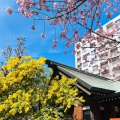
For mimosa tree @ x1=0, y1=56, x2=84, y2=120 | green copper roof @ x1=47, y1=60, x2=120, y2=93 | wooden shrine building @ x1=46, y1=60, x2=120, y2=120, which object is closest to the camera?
mimosa tree @ x1=0, y1=56, x2=84, y2=120

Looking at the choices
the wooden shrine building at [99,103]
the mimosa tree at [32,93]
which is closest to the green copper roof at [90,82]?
the wooden shrine building at [99,103]

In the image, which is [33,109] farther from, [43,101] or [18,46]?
[18,46]

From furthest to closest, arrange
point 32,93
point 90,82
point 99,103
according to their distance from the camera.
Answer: point 90,82
point 99,103
point 32,93

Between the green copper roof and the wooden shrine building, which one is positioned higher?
the green copper roof

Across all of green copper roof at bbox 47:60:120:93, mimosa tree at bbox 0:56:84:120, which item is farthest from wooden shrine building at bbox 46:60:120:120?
mimosa tree at bbox 0:56:84:120

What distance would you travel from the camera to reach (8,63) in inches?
475

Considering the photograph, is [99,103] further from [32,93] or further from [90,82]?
[32,93]

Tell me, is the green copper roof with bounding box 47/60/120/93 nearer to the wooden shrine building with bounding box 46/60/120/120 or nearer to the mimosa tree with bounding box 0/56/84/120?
the wooden shrine building with bounding box 46/60/120/120

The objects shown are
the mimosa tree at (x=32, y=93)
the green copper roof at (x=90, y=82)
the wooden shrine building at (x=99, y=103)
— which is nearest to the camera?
the mimosa tree at (x=32, y=93)

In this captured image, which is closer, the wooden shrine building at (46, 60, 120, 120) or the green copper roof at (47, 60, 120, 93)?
the wooden shrine building at (46, 60, 120, 120)

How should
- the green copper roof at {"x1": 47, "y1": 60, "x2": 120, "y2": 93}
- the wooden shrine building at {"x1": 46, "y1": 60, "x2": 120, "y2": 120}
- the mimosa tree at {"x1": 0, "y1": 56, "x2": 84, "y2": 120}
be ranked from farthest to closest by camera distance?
the green copper roof at {"x1": 47, "y1": 60, "x2": 120, "y2": 93} → the wooden shrine building at {"x1": 46, "y1": 60, "x2": 120, "y2": 120} → the mimosa tree at {"x1": 0, "y1": 56, "x2": 84, "y2": 120}

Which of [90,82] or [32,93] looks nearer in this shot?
[32,93]

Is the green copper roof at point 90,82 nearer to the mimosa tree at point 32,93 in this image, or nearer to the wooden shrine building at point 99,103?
the wooden shrine building at point 99,103

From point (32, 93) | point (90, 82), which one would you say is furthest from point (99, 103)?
point (32, 93)
